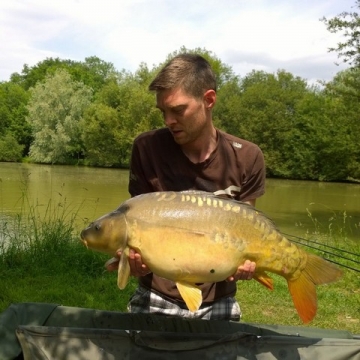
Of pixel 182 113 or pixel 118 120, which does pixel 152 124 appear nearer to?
pixel 118 120

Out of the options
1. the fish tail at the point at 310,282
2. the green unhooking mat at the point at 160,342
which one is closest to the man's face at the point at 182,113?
the fish tail at the point at 310,282

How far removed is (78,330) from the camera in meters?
1.74

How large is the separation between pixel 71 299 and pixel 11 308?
125 cm

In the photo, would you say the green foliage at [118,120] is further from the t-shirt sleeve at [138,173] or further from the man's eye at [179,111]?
the man's eye at [179,111]

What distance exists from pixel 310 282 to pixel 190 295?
0.37m

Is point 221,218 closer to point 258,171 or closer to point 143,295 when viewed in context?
point 258,171

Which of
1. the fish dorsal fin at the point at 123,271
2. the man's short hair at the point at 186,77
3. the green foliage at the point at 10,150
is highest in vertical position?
the man's short hair at the point at 186,77

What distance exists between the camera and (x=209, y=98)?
1.56m

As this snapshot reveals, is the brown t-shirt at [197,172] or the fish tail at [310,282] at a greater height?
the brown t-shirt at [197,172]

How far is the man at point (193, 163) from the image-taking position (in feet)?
4.96

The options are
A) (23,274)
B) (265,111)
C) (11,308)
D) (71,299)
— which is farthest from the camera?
(265,111)

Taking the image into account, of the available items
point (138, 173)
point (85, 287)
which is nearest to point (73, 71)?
point (85, 287)

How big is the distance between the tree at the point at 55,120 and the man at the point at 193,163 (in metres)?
22.3

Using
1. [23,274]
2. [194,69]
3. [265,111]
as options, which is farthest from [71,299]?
[265,111]
